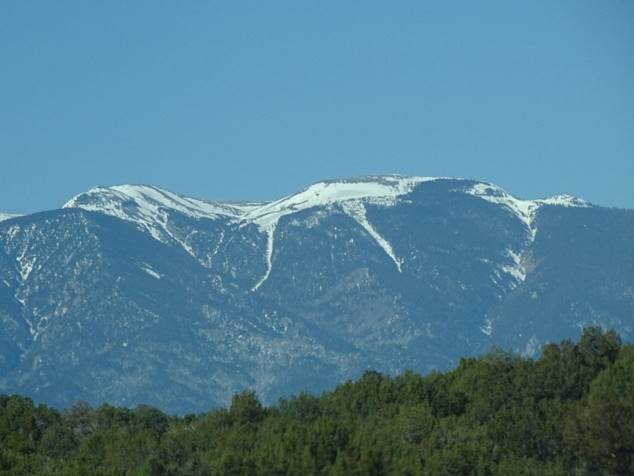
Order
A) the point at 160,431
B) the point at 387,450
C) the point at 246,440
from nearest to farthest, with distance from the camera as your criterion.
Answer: the point at 387,450
the point at 246,440
the point at 160,431

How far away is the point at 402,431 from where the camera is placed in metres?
165

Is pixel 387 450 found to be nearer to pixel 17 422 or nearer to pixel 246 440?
pixel 246 440

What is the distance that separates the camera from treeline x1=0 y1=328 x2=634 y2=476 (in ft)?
485

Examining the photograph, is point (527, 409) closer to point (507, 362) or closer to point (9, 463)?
point (507, 362)

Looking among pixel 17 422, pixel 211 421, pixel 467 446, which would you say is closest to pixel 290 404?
pixel 211 421

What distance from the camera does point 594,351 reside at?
195625 millimetres

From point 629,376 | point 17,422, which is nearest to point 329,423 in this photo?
point 629,376

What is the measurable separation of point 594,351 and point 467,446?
44.6 meters

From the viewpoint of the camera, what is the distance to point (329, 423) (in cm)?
15662

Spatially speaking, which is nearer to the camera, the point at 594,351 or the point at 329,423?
the point at 329,423

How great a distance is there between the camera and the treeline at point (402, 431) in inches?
5822

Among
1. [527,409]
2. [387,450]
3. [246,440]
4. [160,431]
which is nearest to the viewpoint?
[387,450]

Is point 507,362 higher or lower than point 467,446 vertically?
higher

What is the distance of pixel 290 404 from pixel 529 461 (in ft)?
131
